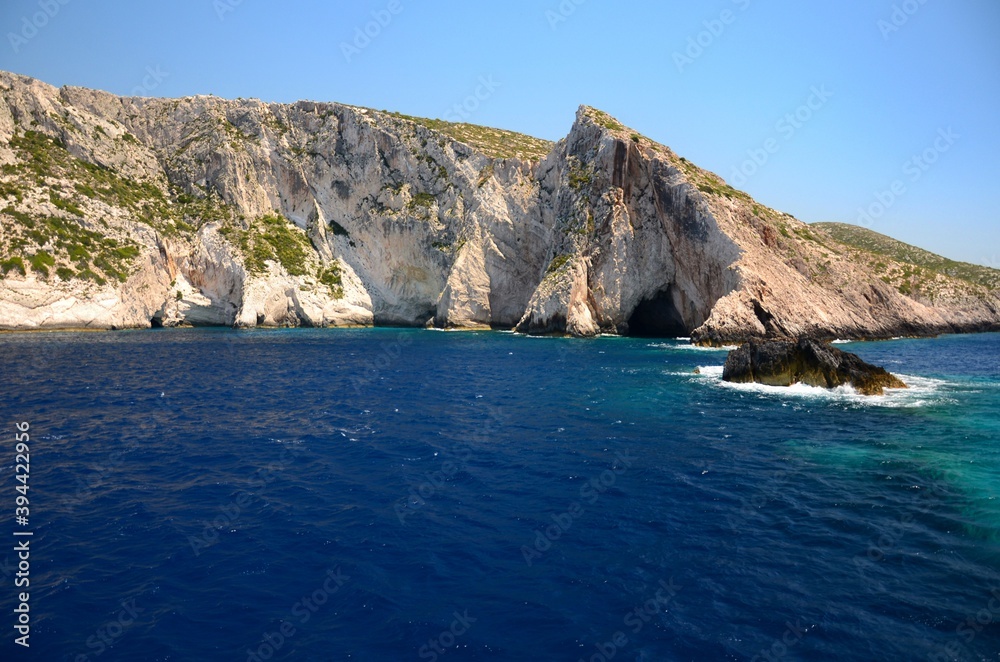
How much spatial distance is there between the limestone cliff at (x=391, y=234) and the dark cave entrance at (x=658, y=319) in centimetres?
24

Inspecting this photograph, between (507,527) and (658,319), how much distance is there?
7153 centimetres

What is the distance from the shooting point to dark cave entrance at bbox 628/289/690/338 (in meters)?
77.8

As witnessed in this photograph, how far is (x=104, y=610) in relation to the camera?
10.8 meters

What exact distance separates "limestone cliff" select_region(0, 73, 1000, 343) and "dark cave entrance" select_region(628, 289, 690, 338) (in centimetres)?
24

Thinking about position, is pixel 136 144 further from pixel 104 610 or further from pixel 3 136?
pixel 104 610

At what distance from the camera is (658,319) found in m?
82.1

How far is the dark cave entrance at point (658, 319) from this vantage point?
77.8 metres

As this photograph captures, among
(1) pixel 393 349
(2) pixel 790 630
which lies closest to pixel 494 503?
(2) pixel 790 630
